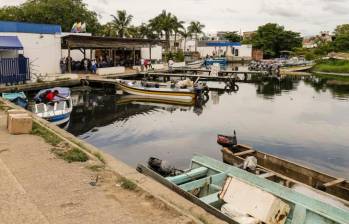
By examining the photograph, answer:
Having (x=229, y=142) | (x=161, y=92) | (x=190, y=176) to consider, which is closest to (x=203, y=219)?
(x=190, y=176)

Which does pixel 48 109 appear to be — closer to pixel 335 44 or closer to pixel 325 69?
pixel 325 69

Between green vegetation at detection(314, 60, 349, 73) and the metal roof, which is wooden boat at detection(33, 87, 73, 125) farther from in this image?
green vegetation at detection(314, 60, 349, 73)

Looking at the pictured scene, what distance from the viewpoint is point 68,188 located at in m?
7.38

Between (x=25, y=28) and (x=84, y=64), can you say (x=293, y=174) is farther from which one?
(x=84, y=64)

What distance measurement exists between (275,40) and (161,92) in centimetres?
6058

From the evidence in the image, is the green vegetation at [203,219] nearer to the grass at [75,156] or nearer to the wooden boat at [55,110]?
the grass at [75,156]

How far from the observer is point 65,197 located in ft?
22.7

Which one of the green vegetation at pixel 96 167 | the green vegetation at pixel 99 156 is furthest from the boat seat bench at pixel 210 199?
the green vegetation at pixel 99 156

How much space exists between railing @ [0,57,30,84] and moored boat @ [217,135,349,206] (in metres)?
20.5

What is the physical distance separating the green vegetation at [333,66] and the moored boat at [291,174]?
48.0 meters

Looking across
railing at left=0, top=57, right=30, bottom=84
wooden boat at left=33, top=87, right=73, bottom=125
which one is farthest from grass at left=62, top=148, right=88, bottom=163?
railing at left=0, top=57, right=30, bottom=84

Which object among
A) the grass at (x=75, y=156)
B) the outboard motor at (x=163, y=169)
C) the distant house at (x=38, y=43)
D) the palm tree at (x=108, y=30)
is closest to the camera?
the grass at (x=75, y=156)

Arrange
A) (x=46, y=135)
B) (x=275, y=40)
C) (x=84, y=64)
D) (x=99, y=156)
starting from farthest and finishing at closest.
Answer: (x=275, y=40)
(x=84, y=64)
(x=46, y=135)
(x=99, y=156)

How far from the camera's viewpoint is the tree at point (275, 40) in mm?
82625
